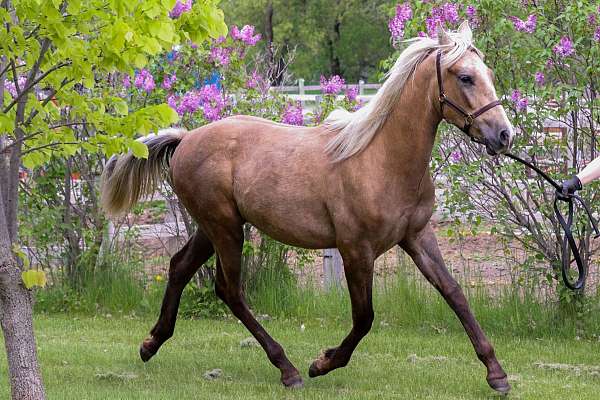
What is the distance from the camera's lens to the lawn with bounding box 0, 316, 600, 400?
5984 millimetres

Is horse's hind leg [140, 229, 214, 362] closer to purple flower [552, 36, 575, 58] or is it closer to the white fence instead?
the white fence

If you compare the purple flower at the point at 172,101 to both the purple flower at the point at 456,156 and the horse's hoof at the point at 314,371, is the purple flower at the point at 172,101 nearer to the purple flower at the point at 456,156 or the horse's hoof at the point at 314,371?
the purple flower at the point at 456,156

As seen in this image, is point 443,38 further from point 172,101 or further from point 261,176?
point 172,101

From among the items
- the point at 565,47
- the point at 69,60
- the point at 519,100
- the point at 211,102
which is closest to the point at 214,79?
the point at 211,102

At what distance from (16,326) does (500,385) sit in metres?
2.72

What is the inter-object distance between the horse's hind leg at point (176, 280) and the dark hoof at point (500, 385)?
2201 millimetres

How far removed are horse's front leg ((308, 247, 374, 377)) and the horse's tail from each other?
1.77m

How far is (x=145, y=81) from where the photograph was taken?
28.4 feet

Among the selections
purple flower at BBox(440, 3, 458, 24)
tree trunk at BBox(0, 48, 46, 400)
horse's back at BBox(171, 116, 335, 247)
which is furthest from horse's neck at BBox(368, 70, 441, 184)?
tree trunk at BBox(0, 48, 46, 400)

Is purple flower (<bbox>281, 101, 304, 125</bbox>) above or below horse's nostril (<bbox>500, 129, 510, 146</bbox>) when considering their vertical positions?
above

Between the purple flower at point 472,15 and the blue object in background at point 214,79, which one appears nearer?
the purple flower at point 472,15

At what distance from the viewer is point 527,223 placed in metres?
7.68

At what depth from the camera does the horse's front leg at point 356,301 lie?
5.84 m

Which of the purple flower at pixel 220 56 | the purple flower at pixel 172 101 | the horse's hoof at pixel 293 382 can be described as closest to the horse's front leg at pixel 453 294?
the horse's hoof at pixel 293 382
